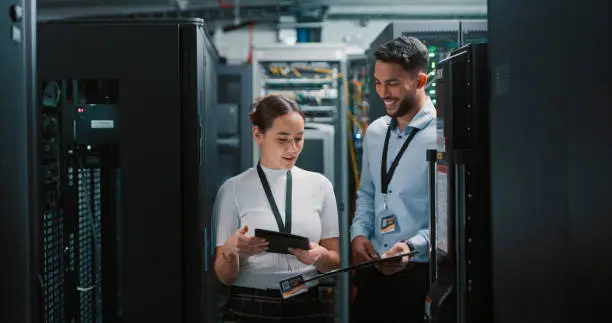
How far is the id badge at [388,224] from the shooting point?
2.13 m

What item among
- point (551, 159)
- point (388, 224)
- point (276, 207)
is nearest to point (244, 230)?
point (276, 207)

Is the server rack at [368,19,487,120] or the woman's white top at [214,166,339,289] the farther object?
the server rack at [368,19,487,120]

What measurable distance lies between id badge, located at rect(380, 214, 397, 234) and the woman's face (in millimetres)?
415

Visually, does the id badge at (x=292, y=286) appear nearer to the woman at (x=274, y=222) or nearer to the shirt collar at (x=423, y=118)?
the woman at (x=274, y=222)

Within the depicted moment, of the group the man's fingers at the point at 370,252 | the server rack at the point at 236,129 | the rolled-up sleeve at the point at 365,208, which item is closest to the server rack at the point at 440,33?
the rolled-up sleeve at the point at 365,208

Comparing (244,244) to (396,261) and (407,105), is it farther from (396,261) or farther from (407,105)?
(407,105)

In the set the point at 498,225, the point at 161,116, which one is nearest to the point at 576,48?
the point at 498,225

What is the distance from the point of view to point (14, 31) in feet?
3.02

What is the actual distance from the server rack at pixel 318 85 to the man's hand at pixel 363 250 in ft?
5.00

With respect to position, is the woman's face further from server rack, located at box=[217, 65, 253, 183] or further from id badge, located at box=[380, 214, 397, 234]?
server rack, located at box=[217, 65, 253, 183]

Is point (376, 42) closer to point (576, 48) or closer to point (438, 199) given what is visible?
point (438, 199)

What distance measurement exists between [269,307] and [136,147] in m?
0.73

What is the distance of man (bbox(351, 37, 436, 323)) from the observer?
210cm

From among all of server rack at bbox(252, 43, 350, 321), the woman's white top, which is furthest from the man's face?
server rack at bbox(252, 43, 350, 321)
